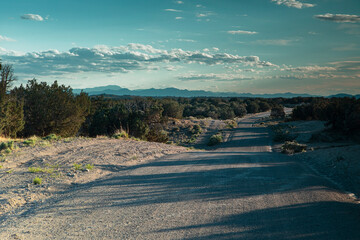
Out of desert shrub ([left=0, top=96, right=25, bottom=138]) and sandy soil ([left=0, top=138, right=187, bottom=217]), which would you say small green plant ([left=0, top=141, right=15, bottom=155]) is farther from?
desert shrub ([left=0, top=96, right=25, bottom=138])

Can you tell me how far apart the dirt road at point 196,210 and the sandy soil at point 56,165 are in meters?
0.59

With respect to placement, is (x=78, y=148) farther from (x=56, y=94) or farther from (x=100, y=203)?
(x=56, y=94)

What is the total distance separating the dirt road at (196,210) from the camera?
441 cm

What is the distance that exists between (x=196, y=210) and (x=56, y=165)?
6.04 meters

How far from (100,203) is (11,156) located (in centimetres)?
634

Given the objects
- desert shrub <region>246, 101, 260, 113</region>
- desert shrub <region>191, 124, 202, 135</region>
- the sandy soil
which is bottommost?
desert shrub <region>191, 124, 202, 135</region>

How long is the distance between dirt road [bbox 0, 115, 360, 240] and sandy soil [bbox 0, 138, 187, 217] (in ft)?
1.94

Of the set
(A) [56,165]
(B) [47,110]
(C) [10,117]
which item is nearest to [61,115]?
(B) [47,110]

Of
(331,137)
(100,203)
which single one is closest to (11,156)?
(100,203)

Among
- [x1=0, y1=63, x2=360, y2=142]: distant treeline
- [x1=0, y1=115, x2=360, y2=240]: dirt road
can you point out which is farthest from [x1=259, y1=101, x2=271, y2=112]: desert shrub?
[x1=0, y1=115, x2=360, y2=240]: dirt road

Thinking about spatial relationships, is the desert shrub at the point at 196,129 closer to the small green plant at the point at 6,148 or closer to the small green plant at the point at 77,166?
the small green plant at the point at 6,148

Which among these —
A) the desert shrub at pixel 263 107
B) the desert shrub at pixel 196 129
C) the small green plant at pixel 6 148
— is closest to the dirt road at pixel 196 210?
Answer: the small green plant at pixel 6 148

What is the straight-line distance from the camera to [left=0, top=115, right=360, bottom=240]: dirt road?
173 inches

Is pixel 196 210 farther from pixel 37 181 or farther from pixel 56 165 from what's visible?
pixel 56 165
